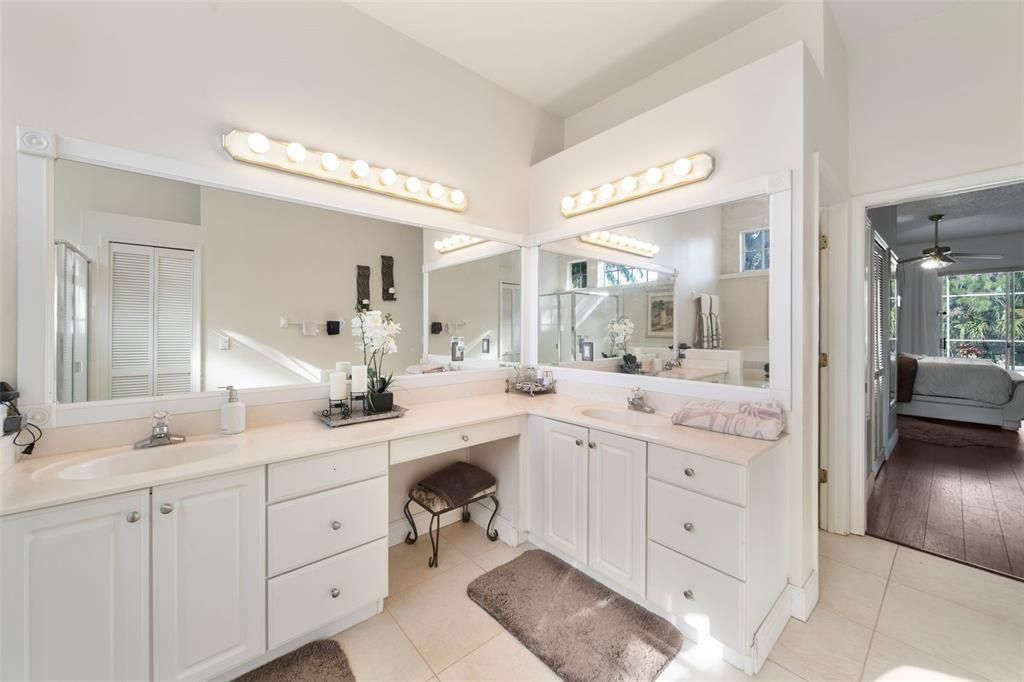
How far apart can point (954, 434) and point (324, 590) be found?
6.06 m

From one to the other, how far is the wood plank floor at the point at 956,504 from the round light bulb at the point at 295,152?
3.69m

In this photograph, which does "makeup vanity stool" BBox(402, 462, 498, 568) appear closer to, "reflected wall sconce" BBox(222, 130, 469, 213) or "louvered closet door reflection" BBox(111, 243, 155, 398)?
"louvered closet door reflection" BBox(111, 243, 155, 398)

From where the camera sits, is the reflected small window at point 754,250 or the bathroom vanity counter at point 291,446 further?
the reflected small window at point 754,250

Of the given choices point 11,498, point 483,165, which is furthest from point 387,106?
point 11,498

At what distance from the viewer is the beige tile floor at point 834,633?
4.58ft

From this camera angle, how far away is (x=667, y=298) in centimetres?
216

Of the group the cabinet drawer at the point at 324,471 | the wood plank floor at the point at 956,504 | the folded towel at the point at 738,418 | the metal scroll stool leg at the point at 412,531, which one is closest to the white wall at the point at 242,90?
the cabinet drawer at the point at 324,471

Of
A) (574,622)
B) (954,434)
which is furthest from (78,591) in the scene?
(954,434)

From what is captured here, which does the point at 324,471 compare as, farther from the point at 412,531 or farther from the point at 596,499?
the point at 596,499

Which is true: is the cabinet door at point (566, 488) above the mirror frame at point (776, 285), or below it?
below

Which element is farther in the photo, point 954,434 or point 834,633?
point 954,434

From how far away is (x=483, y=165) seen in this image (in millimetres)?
2547

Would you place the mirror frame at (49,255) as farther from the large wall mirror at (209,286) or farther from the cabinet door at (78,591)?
the cabinet door at (78,591)

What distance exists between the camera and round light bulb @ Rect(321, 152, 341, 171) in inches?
72.6
